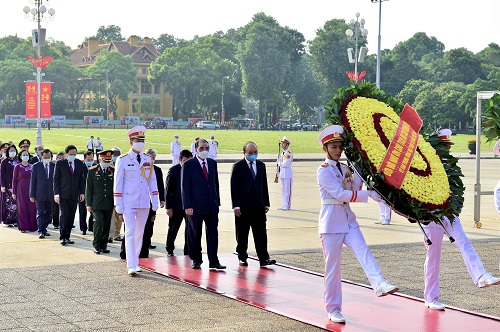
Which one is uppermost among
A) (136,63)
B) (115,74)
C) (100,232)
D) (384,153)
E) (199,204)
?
(136,63)

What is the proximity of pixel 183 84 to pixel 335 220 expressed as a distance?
117m

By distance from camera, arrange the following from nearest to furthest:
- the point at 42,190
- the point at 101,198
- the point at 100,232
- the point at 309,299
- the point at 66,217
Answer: the point at 309,299 < the point at 100,232 < the point at 101,198 < the point at 66,217 < the point at 42,190

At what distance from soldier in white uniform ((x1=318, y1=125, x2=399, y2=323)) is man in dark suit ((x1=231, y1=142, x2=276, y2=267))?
361 cm

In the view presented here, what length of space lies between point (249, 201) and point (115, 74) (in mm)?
110845

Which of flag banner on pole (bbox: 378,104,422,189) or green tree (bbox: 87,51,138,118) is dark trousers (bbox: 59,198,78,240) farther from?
green tree (bbox: 87,51,138,118)

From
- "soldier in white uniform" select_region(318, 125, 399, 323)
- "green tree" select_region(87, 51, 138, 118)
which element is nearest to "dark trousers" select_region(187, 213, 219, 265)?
"soldier in white uniform" select_region(318, 125, 399, 323)

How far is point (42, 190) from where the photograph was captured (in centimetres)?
1605

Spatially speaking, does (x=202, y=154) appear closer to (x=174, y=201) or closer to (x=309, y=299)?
(x=174, y=201)

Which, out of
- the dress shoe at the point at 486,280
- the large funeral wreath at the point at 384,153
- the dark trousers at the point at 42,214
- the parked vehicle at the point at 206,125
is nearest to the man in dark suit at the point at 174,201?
the dark trousers at the point at 42,214

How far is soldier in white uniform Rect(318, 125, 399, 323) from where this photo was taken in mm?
8492

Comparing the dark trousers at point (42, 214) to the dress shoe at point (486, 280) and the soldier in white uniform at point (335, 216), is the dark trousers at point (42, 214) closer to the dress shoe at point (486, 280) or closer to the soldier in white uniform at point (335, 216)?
the soldier in white uniform at point (335, 216)

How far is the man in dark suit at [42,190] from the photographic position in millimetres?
15867

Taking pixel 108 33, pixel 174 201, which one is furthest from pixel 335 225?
pixel 108 33

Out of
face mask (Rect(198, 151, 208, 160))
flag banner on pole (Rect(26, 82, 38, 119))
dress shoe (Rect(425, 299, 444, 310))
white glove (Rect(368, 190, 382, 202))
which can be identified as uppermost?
flag banner on pole (Rect(26, 82, 38, 119))
